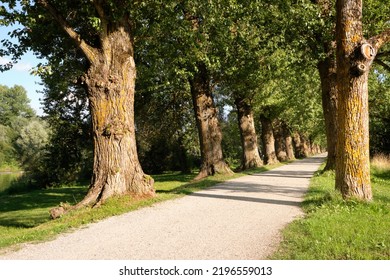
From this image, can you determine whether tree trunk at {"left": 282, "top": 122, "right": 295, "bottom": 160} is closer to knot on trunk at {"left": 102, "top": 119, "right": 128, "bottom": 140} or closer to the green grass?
knot on trunk at {"left": 102, "top": 119, "right": 128, "bottom": 140}

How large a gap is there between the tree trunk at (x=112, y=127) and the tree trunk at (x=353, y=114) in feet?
18.0

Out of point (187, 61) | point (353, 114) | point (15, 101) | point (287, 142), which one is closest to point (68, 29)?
point (187, 61)

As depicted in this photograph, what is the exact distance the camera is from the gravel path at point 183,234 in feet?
17.6

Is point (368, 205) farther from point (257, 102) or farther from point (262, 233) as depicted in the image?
point (257, 102)

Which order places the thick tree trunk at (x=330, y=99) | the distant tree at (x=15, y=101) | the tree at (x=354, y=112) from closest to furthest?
the tree at (x=354, y=112)
the thick tree trunk at (x=330, y=99)
the distant tree at (x=15, y=101)

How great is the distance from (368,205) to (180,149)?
29.2 meters

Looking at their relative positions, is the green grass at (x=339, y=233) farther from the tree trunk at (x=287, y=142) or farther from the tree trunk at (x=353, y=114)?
the tree trunk at (x=287, y=142)

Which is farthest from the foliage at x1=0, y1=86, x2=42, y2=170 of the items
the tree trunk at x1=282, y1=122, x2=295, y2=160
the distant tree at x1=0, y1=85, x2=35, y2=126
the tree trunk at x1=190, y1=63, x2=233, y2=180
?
the tree trunk at x1=282, y1=122, x2=295, y2=160

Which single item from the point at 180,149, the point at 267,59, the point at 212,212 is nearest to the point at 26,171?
the point at 180,149

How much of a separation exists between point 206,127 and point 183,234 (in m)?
13.2

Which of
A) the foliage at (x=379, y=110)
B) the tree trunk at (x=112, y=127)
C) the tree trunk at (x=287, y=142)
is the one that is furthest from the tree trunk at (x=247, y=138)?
the tree trunk at (x=112, y=127)

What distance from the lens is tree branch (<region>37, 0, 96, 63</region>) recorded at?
1001 cm

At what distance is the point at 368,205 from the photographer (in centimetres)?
800

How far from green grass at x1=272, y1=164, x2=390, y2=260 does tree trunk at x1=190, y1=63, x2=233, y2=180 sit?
35.1 feet
